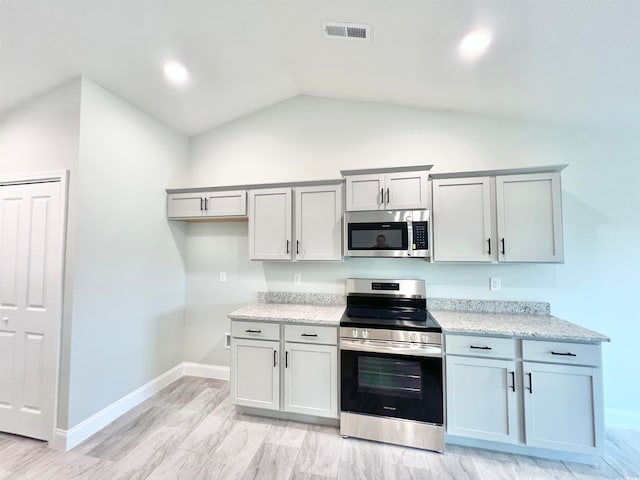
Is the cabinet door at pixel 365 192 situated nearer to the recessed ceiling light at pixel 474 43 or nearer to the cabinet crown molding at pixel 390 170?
the cabinet crown molding at pixel 390 170

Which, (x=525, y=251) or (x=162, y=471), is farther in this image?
(x=525, y=251)

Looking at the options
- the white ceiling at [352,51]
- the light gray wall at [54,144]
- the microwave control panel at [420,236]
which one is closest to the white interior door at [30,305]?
the light gray wall at [54,144]

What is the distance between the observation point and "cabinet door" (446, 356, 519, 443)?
1.98 m

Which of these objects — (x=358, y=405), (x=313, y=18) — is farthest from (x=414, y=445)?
(x=313, y=18)

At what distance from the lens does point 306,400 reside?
7.63ft

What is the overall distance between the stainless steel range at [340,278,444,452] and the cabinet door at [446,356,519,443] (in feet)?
0.35

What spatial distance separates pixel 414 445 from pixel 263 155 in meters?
3.11

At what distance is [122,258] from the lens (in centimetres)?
257

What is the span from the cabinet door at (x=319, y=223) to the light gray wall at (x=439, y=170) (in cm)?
34

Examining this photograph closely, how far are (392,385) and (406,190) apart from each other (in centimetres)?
163

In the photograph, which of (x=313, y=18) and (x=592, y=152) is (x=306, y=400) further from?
(x=592, y=152)

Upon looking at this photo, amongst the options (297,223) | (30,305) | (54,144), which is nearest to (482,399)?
(297,223)

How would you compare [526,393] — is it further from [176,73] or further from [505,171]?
[176,73]

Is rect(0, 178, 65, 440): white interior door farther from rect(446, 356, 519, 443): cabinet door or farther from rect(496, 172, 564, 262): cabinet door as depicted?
rect(496, 172, 564, 262): cabinet door
